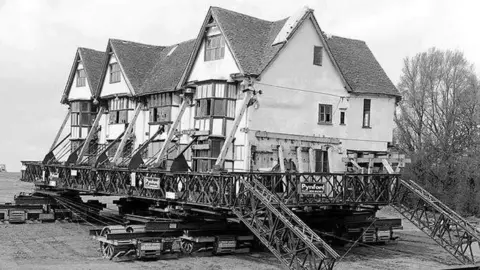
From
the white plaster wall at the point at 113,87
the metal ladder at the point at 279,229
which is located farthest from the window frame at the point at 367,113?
the white plaster wall at the point at 113,87

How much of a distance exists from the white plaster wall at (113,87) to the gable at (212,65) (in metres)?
8.15

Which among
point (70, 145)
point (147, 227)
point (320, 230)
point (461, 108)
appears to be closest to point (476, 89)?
point (461, 108)

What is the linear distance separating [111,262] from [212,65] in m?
11.8

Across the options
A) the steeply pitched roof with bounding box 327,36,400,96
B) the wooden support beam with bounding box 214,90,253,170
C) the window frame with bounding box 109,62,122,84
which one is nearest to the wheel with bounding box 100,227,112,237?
the wooden support beam with bounding box 214,90,253,170

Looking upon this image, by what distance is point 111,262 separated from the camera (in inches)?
1081

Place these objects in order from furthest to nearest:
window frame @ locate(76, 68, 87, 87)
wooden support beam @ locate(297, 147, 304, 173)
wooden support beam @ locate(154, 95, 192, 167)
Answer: window frame @ locate(76, 68, 87, 87), wooden support beam @ locate(154, 95, 192, 167), wooden support beam @ locate(297, 147, 304, 173)

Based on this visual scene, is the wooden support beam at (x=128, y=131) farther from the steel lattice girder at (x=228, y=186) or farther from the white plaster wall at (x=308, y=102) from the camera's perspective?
the white plaster wall at (x=308, y=102)

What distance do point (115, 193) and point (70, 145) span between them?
41.8ft

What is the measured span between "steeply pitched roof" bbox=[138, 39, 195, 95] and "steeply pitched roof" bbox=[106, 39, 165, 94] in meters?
0.39

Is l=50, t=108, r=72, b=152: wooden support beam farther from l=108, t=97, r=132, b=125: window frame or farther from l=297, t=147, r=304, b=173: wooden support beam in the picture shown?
l=297, t=147, r=304, b=173: wooden support beam

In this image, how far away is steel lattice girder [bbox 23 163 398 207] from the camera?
28.2 m

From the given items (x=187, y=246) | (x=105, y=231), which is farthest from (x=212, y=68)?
(x=105, y=231)

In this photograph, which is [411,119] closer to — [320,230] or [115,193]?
[320,230]

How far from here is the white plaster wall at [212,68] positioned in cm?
3291
